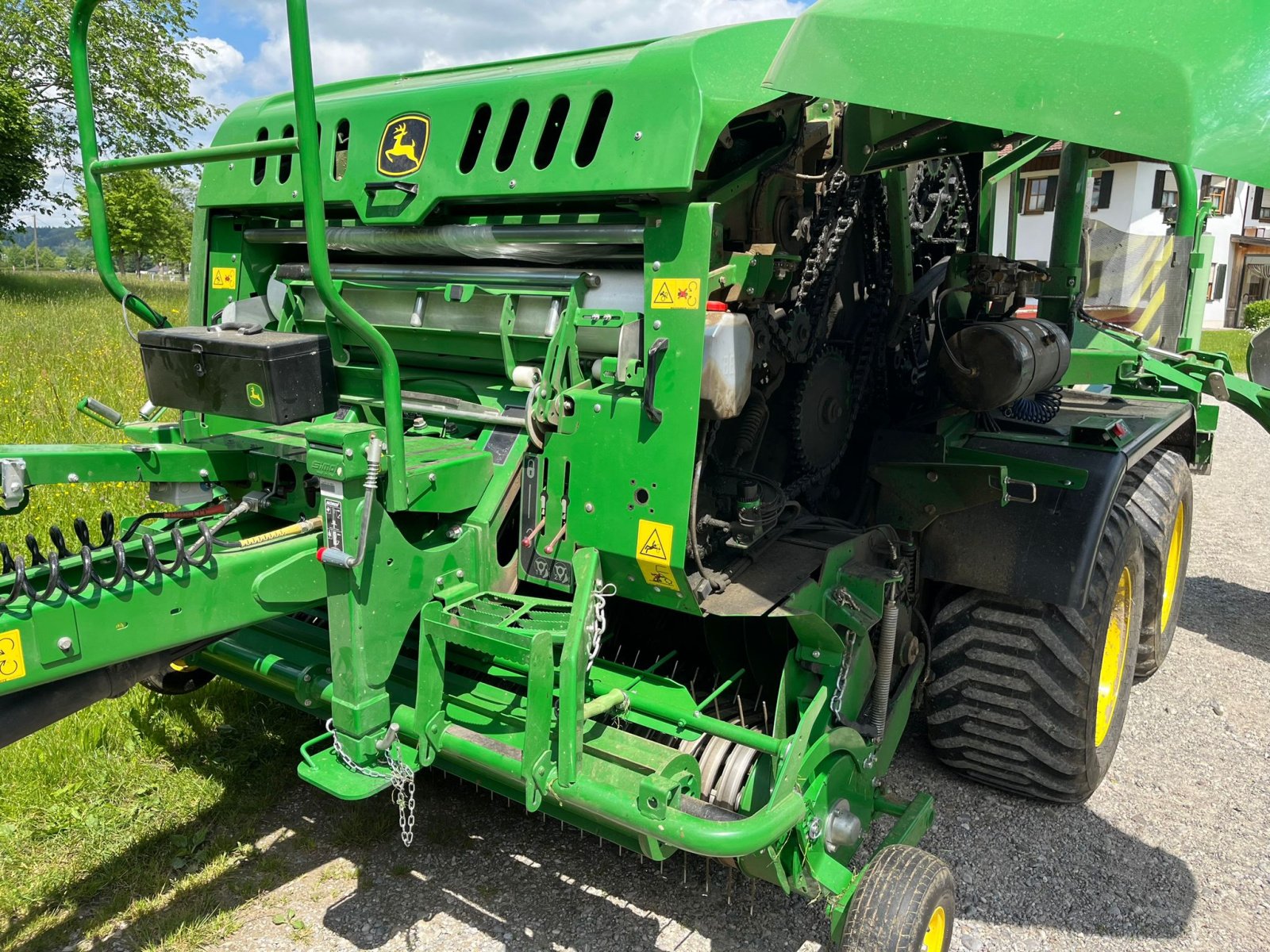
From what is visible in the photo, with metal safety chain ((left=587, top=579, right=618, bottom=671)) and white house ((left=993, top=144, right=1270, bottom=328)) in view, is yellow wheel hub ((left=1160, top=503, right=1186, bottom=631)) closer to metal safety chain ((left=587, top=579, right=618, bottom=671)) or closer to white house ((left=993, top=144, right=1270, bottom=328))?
white house ((left=993, top=144, right=1270, bottom=328))

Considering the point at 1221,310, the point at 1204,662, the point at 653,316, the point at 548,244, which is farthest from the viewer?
the point at 1221,310

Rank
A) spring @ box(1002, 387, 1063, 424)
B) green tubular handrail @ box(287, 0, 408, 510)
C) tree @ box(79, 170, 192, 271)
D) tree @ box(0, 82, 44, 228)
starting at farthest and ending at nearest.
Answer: tree @ box(79, 170, 192, 271) → tree @ box(0, 82, 44, 228) → spring @ box(1002, 387, 1063, 424) → green tubular handrail @ box(287, 0, 408, 510)

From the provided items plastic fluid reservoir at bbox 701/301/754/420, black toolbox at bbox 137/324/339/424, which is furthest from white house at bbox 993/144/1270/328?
black toolbox at bbox 137/324/339/424

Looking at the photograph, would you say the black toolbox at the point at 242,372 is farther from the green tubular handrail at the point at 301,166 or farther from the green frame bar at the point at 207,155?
the green frame bar at the point at 207,155

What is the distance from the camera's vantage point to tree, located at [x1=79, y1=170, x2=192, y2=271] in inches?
955

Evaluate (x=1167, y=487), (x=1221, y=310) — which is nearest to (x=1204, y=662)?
(x=1167, y=487)

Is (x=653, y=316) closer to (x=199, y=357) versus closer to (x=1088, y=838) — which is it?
(x=199, y=357)

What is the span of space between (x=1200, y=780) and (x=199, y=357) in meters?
3.96

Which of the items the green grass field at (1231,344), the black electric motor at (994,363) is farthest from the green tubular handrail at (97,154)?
the green grass field at (1231,344)

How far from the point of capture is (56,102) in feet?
66.7

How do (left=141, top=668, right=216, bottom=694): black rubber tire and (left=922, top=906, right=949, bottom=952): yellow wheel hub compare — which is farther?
(left=141, top=668, right=216, bottom=694): black rubber tire

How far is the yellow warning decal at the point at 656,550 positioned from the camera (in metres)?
2.47

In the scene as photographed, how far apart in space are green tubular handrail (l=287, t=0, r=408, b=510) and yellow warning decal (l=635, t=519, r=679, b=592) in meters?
0.62

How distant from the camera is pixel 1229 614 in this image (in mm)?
5594
